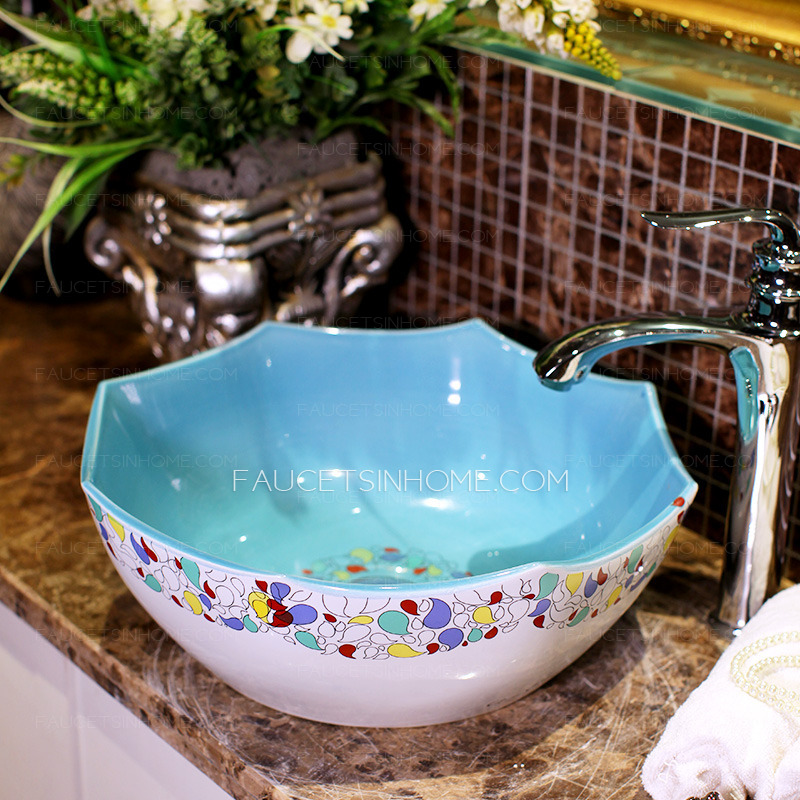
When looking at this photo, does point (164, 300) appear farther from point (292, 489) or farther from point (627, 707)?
point (627, 707)

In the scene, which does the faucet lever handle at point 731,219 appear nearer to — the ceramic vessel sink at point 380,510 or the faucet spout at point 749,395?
the faucet spout at point 749,395

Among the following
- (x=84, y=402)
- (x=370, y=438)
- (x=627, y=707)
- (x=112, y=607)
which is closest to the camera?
(x=627, y=707)

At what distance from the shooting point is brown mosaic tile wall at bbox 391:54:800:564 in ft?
2.95

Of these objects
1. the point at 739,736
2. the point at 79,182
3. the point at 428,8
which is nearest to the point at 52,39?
the point at 79,182

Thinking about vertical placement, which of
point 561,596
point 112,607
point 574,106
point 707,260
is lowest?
point 112,607

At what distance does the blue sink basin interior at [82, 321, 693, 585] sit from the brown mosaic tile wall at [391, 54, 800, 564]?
0.36ft

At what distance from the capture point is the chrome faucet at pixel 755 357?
0.74m

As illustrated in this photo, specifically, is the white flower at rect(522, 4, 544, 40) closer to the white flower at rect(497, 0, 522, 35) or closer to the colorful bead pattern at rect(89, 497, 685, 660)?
the white flower at rect(497, 0, 522, 35)

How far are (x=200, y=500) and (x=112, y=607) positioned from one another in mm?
116

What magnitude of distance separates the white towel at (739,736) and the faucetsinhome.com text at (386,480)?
31cm

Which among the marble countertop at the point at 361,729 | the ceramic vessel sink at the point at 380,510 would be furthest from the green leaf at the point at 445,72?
the marble countertop at the point at 361,729

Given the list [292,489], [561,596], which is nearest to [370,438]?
[292,489]

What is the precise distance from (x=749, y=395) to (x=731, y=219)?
0.45 feet

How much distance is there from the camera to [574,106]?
0.99 meters
